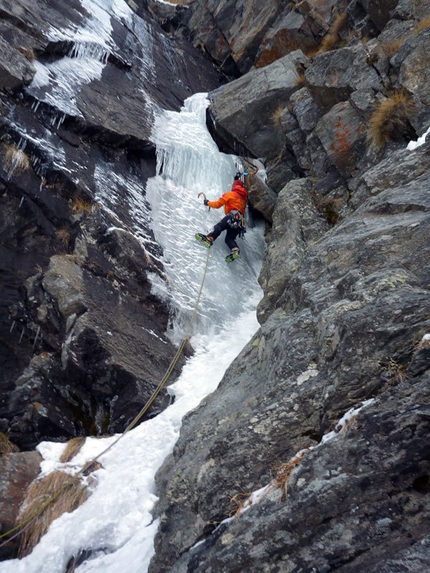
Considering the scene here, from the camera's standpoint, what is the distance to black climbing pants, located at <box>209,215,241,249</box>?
10438 millimetres

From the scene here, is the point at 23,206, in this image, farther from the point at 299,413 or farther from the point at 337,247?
the point at 299,413

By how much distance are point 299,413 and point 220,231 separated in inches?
250

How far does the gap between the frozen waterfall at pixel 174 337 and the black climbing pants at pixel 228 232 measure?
0.25 meters

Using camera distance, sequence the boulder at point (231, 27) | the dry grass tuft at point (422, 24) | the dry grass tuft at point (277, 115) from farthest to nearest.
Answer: the boulder at point (231, 27), the dry grass tuft at point (277, 115), the dry grass tuft at point (422, 24)

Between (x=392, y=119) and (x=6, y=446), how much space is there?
7512mm

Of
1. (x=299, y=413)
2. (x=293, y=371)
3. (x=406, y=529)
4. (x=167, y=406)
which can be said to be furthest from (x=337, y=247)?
(x=406, y=529)

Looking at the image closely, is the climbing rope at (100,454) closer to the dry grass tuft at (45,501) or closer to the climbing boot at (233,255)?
the dry grass tuft at (45,501)

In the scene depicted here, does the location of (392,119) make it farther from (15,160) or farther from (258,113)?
(15,160)

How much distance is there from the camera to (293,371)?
4.98 meters

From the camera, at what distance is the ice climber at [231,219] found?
10.4 m

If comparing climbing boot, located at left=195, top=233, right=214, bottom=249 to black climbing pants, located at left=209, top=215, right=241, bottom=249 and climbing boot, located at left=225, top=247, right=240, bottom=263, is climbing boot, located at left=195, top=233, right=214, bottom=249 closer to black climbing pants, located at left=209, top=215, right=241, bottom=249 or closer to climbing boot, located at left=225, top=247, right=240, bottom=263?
black climbing pants, located at left=209, top=215, right=241, bottom=249

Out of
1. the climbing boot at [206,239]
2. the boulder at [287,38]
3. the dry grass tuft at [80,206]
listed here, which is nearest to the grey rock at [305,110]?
the climbing boot at [206,239]

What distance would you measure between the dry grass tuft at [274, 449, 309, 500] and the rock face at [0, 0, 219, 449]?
11.6 feet

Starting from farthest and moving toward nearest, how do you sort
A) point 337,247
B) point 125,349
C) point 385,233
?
point 125,349
point 337,247
point 385,233
